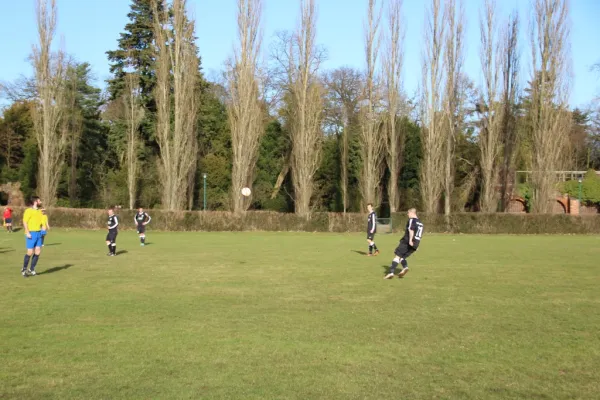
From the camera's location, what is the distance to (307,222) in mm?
38750

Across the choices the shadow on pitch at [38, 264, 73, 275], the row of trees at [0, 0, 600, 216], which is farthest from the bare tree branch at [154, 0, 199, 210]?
the shadow on pitch at [38, 264, 73, 275]

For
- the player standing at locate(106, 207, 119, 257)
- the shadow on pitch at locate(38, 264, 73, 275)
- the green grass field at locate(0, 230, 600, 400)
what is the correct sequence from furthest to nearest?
1. the player standing at locate(106, 207, 119, 257)
2. the shadow on pitch at locate(38, 264, 73, 275)
3. the green grass field at locate(0, 230, 600, 400)

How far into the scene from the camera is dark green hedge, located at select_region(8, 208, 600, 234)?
124 feet

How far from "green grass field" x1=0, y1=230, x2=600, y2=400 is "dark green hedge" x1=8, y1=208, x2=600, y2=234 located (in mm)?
22456

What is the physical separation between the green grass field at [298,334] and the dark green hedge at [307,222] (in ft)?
73.7

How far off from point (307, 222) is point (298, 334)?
3069 centimetres

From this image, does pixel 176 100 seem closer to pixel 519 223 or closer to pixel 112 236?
pixel 112 236

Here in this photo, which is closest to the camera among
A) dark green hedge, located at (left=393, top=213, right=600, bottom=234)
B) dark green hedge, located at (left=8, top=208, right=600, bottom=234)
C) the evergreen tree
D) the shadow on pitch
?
the shadow on pitch

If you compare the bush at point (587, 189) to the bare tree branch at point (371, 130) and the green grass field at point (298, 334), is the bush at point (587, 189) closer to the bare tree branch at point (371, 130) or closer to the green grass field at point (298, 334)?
the bare tree branch at point (371, 130)

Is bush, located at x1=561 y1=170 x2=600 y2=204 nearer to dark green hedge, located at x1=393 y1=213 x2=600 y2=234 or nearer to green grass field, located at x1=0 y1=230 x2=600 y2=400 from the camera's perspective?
dark green hedge, located at x1=393 y1=213 x2=600 y2=234

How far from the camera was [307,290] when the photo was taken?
12156 mm

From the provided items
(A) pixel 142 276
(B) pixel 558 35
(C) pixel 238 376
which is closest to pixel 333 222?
(B) pixel 558 35

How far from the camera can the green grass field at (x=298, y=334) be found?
5.87 meters

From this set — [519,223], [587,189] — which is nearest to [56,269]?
[519,223]
